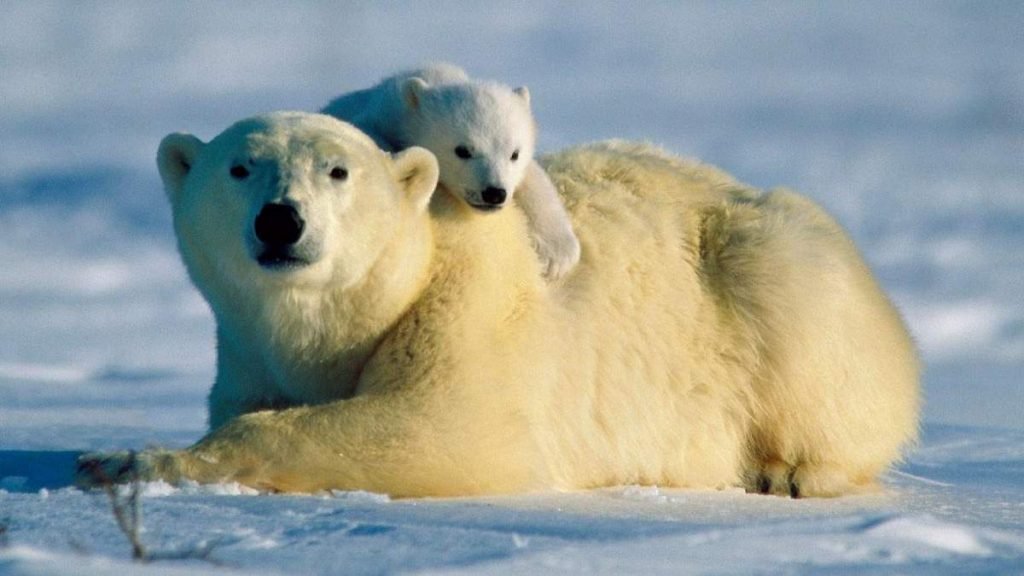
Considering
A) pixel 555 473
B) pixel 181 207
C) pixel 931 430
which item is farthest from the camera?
pixel 931 430

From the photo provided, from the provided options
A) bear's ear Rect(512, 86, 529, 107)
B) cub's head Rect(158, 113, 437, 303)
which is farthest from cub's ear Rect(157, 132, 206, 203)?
bear's ear Rect(512, 86, 529, 107)

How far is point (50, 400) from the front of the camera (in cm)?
1211

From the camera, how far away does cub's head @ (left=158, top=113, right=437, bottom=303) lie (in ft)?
16.4

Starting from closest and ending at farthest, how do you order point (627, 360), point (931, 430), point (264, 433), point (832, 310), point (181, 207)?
1. point (264, 433)
2. point (181, 207)
3. point (627, 360)
4. point (832, 310)
5. point (931, 430)

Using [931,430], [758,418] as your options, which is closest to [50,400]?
[931,430]

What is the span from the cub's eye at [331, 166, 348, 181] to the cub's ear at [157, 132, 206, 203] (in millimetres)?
550

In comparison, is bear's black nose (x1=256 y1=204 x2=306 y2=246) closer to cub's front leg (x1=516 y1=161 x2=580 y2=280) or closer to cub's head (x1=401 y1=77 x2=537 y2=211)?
cub's head (x1=401 y1=77 x2=537 y2=211)

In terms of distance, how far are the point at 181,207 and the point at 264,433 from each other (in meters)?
0.83

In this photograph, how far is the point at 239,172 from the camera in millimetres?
5168

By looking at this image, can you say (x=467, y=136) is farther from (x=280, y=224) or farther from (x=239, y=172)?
(x=280, y=224)

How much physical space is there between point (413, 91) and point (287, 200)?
1246 mm

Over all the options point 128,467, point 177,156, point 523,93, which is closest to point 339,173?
point 177,156

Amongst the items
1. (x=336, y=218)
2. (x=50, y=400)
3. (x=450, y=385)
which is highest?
(x=50, y=400)

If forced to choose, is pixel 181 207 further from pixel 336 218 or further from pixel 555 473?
pixel 555 473
